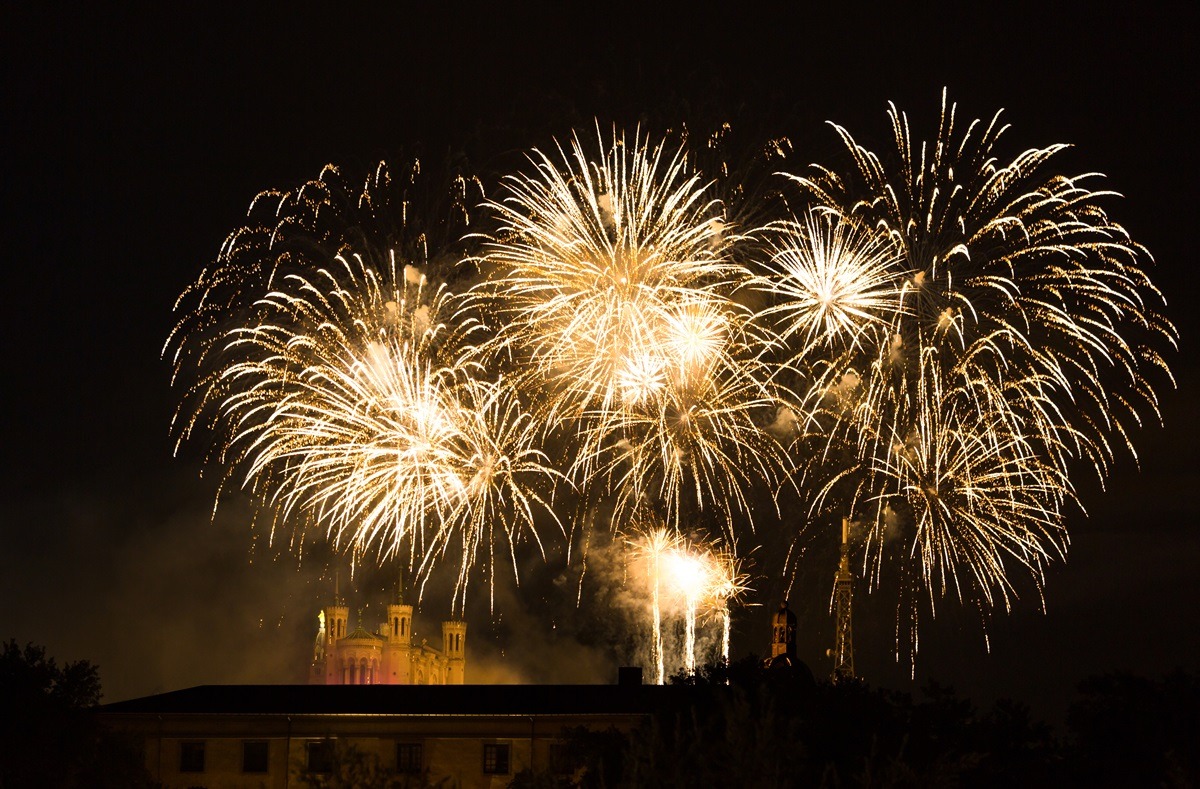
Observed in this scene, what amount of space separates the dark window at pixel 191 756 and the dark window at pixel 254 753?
1759 mm

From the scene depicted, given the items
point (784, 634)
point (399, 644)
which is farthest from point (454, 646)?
point (784, 634)

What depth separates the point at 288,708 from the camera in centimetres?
7019

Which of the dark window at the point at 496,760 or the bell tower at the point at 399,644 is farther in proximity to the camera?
the bell tower at the point at 399,644

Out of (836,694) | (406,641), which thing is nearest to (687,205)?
(836,694)

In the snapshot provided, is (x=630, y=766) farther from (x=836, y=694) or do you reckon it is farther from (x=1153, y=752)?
(x=1153, y=752)

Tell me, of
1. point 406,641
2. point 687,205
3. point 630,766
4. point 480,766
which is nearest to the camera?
point 630,766

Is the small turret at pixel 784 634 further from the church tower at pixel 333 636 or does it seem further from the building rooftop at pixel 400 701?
the church tower at pixel 333 636

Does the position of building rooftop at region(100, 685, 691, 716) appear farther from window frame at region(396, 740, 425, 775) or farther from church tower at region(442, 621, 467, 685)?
church tower at region(442, 621, 467, 685)

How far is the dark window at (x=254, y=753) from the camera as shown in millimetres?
69125

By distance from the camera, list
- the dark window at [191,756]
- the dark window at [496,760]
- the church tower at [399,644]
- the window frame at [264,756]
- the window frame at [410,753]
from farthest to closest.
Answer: the church tower at [399,644] → the dark window at [191,756] → the window frame at [264,756] → the window frame at [410,753] → the dark window at [496,760]

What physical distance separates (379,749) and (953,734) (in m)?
25.0

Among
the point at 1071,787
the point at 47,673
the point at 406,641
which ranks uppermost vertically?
the point at 406,641

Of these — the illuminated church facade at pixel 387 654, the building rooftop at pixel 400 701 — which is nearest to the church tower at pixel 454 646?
the illuminated church facade at pixel 387 654

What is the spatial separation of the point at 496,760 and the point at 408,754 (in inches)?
148
